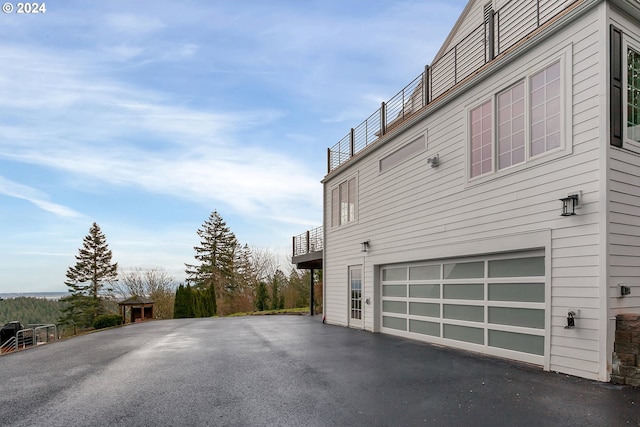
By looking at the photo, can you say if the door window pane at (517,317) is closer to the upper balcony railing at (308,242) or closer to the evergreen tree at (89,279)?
the upper balcony railing at (308,242)

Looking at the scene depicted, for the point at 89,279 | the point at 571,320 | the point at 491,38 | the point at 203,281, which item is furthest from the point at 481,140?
the point at 89,279

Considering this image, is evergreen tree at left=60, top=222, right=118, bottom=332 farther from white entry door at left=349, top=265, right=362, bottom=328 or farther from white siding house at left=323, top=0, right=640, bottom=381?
white siding house at left=323, top=0, right=640, bottom=381

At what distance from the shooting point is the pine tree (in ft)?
109

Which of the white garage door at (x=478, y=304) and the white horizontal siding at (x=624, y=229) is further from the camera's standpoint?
the white garage door at (x=478, y=304)

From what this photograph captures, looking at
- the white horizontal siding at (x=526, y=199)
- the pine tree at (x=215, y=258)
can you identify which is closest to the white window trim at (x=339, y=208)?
the white horizontal siding at (x=526, y=199)

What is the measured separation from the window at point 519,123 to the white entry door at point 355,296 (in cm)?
531

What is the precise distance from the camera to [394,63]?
1438cm

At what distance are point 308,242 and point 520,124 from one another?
11040 mm

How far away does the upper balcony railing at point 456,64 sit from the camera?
6.84 metres

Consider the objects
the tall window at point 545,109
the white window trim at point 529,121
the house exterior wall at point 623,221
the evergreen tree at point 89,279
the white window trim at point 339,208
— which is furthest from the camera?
the evergreen tree at point 89,279

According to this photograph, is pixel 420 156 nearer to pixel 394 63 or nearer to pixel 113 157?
pixel 394 63

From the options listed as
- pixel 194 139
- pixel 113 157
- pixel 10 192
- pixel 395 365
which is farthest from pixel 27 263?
pixel 395 365

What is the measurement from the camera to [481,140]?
6.84 metres

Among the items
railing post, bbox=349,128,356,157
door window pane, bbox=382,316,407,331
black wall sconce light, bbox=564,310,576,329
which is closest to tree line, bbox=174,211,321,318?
railing post, bbox=349,128,356,157
